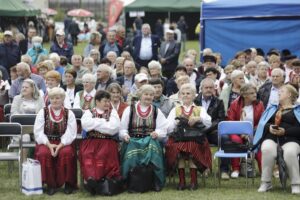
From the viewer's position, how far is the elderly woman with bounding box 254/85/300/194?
8.85 meters

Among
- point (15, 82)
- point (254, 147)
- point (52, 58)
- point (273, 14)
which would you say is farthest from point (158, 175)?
point (273, 14)

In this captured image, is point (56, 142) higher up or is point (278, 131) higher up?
point (278, 131)

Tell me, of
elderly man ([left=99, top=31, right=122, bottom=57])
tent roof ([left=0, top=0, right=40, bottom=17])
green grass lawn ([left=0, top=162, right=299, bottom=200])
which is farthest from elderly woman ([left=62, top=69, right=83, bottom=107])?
tent roof ([left=0, top=0, right=40, bottom=17])

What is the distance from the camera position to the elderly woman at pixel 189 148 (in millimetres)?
9148

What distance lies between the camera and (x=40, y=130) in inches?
356

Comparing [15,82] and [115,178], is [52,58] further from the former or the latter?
[115,178]

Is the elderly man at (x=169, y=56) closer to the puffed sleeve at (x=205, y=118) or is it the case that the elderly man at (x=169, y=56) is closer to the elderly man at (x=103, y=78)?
the elderly man at (x=103, y=78)

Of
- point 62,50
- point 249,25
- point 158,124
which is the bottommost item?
point 158,124

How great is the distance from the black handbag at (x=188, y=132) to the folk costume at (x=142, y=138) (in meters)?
0.15

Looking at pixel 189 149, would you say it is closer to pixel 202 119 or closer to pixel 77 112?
pixel 202 119

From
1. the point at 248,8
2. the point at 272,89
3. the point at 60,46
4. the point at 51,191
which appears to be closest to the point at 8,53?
the point at 60,46

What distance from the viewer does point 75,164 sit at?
358 inches

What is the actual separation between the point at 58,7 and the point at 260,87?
53.7 m

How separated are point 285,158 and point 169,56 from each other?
26.3ft
